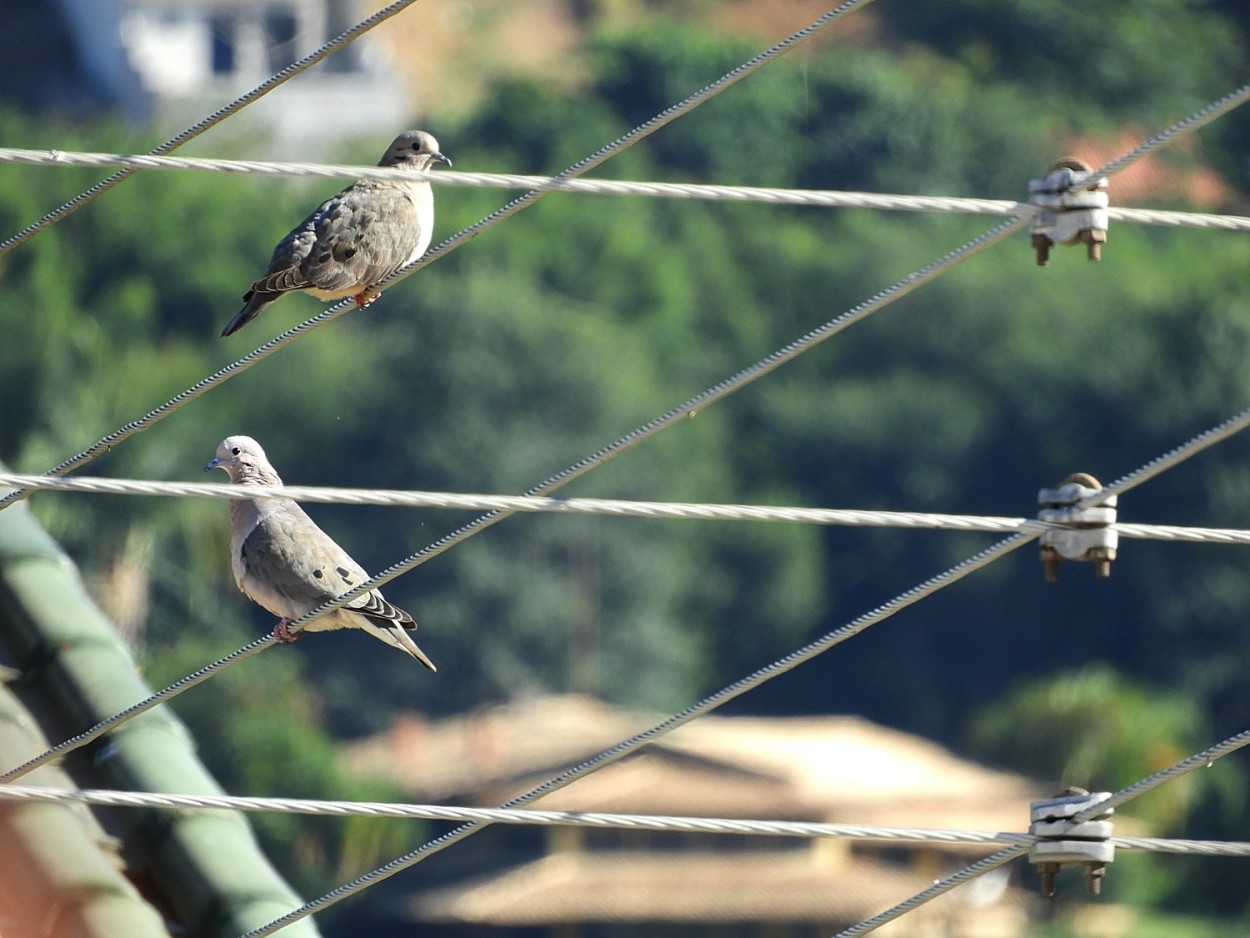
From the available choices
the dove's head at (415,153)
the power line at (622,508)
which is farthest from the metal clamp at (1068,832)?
the dove's head at (415,153)

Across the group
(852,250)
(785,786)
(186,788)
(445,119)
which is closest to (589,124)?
(445,119)

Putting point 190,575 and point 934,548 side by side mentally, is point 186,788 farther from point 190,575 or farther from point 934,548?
point 934,548

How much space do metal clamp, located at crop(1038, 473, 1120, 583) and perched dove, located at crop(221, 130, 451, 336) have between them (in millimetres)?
3552

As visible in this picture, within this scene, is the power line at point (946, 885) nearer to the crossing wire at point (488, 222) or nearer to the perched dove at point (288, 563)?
the crossing wire at point (488, 222)

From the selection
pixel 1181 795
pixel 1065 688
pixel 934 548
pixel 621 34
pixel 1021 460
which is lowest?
pixel 1181 795

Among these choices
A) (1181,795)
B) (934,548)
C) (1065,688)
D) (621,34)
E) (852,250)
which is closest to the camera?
(1181,795)

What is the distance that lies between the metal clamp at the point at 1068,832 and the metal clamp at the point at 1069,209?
1142 mm

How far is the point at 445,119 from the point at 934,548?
3362cm

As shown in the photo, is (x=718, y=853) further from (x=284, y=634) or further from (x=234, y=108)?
(x=234, y=108)

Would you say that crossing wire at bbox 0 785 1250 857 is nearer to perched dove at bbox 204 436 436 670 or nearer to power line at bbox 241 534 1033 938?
power line at bbox 241 534 1033 938

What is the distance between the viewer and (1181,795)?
2288 inches

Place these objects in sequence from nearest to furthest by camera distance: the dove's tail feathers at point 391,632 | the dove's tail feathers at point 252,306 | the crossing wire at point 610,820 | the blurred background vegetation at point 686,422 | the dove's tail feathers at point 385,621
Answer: the crossing wire at point 610,820 → the dove's tail feathers at point 252,306 → the dove's tail feathers at point 385,621 → the dove's tail feathers at point 391,632 → the blurred background vegetation at point 686,422

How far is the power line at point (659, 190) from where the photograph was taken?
4777 mm

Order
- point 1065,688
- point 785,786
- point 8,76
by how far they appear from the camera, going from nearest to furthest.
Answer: point 785,786
point 1065,688
point 8,76
